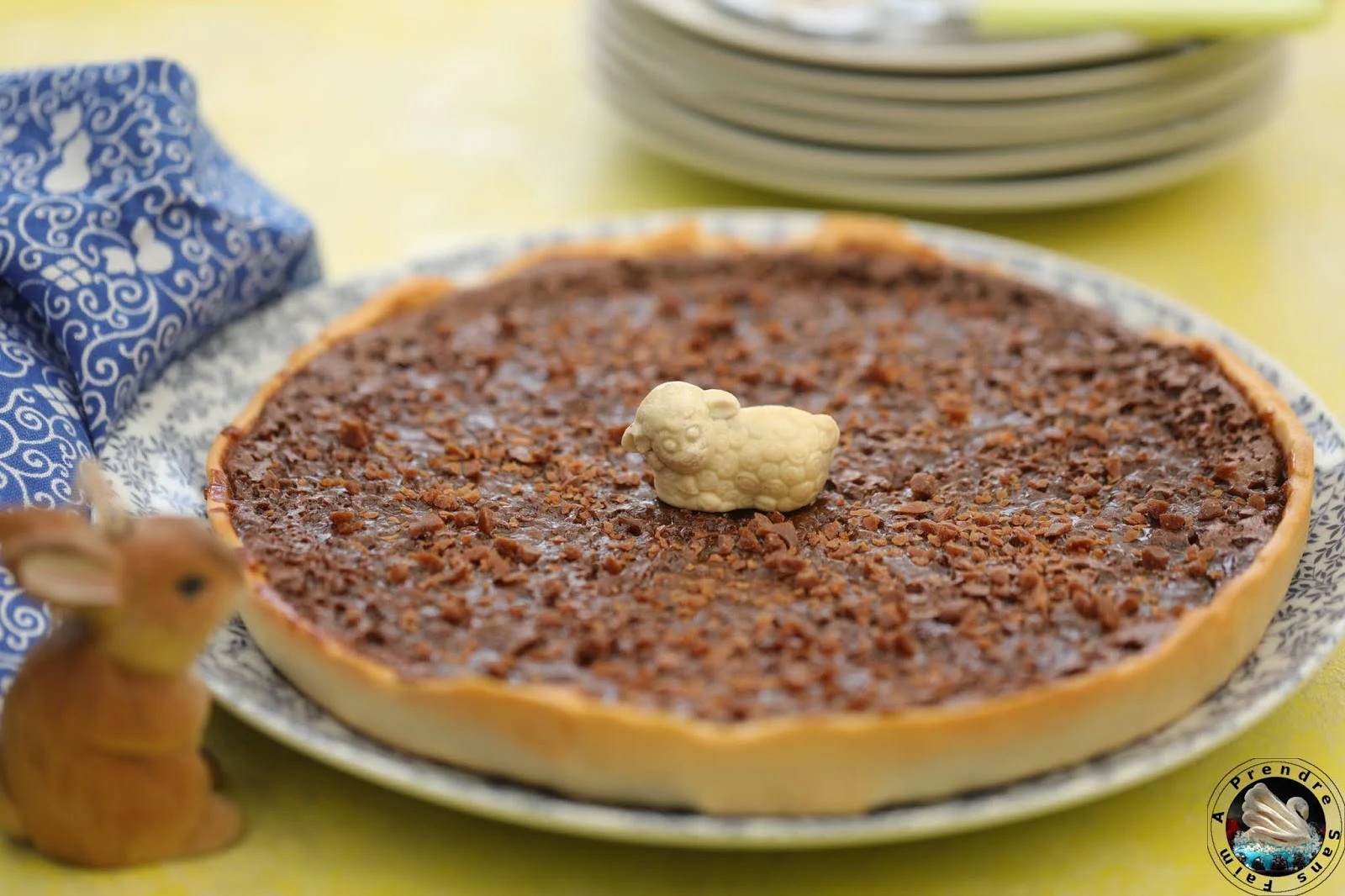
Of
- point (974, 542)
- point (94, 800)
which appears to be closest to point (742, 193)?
point (974, 542)

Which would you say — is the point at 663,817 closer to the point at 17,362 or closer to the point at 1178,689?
the point at 1178,689

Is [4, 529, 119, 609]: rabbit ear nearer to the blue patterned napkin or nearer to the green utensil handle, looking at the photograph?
the blue patterned napkin

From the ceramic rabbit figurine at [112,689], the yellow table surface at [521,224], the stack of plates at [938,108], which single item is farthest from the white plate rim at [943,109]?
the ceramic rabbit figurine at [112,689]

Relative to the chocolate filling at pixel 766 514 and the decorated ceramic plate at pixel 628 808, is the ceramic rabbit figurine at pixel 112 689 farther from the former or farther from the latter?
the chocolate filling at pixel 766 514

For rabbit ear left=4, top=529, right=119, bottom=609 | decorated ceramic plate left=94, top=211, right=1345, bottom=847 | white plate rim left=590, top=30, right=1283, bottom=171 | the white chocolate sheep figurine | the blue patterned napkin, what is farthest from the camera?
white plate rim left=590, top=30, right=1283, bottom=171

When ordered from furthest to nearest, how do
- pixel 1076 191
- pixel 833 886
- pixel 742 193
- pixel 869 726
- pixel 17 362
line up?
1. pixel 742 193
2. pixel 1076 191
3. pixel 17 362
4. pixel 833 886
5. pixel 869 726

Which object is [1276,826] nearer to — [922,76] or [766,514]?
[766,514]

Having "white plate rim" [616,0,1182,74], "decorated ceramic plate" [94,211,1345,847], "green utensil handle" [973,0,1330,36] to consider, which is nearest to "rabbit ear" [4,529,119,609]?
"decorated ceramic plate" [94,211,1345,847]
